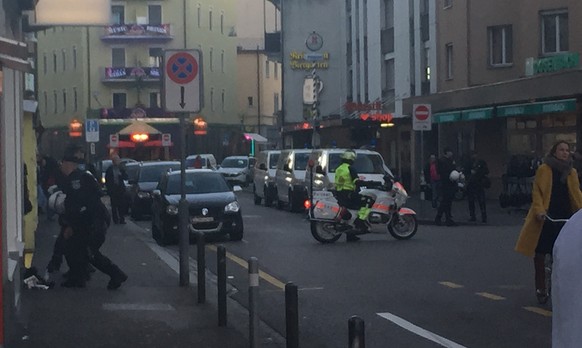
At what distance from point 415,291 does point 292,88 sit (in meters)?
50.8

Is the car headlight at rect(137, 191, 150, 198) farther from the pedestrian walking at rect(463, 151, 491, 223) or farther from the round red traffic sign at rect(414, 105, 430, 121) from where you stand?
the pedestrian walking at rect(463, 151, 491, 223)

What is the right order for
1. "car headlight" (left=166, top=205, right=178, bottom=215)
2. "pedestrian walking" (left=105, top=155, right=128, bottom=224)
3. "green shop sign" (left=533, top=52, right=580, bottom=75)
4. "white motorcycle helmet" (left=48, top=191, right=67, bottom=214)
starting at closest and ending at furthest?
1. "white motorcycle helmet" (left=48, top=191, right=67, bottom=214)
2. "car headlight" (left=166, top=205, right=178, bottom=215)
3. "pedestrian walking" (left=105, top=155, right=128, bottom=224)
4. "green shop sign" (left=533, top=52, right=580, bottom=75)

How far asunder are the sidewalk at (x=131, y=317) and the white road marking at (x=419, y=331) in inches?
52.6

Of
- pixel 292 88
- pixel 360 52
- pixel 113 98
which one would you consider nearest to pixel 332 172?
pixel 360 52

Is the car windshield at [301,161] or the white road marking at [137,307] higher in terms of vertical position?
the car windshield at [301,161]

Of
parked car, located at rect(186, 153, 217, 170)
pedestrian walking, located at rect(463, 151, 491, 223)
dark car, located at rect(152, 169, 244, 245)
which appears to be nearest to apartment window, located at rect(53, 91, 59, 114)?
parked car, located at rect(186, 153, 217, 170)

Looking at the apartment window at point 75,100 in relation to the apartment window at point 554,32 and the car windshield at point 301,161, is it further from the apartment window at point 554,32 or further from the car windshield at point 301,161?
the apartment window at point 554,32

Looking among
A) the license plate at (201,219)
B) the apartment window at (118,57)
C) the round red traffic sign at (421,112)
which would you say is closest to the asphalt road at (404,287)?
the license plate at (201,219)

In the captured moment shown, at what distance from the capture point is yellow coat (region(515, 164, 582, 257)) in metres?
12.6

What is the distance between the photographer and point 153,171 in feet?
110

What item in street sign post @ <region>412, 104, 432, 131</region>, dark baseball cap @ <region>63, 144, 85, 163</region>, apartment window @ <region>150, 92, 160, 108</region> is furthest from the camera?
apartment window @ <region>150, 92, 160, 108</region>

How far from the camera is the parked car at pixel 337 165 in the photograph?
3083 cm

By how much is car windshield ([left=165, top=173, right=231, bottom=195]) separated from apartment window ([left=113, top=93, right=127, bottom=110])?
56933 millimetres

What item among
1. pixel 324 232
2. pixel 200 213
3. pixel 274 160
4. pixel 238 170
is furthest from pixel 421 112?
pixel 238 170
